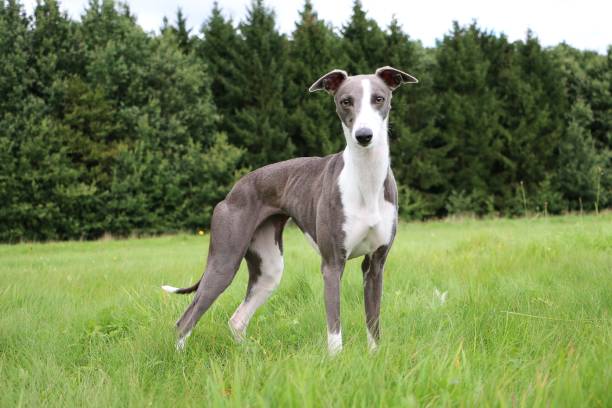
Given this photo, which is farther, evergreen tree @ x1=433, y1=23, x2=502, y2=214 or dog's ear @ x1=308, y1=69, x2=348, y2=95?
evergreen tree @ x1=433, y1=23, x2=502, y2=214

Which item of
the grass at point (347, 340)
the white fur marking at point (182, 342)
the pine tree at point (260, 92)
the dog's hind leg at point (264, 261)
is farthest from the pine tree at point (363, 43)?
the white fur marking at point (182, 342)

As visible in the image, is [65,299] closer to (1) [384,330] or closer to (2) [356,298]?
(2) [356,298]

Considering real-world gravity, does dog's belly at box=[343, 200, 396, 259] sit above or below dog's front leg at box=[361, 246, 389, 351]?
above

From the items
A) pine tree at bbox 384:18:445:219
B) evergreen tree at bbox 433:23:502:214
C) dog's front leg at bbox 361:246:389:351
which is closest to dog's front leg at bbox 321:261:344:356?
dog's front leg at bbox 361:246:389:351

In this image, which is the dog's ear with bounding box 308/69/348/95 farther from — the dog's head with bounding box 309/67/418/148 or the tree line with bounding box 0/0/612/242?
the tree line with bounding box 0/0/612/242

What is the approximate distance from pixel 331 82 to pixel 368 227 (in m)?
1.02

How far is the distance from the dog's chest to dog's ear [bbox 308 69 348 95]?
64cm

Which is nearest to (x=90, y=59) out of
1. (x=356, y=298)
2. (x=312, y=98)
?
(x=312, y=98)

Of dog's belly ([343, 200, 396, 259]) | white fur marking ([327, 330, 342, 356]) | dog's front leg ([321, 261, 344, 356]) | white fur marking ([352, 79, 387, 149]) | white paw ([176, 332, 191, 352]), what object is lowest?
white paw ([176, 332, 191, 352])

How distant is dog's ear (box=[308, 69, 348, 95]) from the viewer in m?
3.65

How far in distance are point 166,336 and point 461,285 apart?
244 cm

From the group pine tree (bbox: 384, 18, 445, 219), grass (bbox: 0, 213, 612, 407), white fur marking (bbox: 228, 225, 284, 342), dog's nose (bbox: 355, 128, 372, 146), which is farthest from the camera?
pine tree (bbox: 384, 18, 445, 219)

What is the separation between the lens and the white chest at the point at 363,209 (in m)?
3.44

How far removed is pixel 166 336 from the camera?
141 inches
